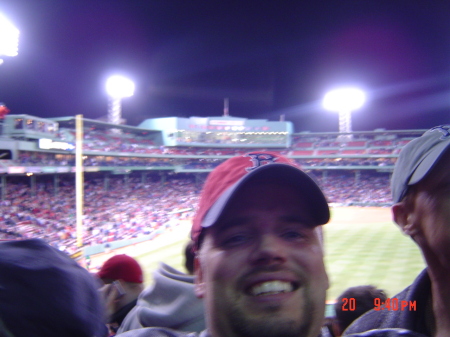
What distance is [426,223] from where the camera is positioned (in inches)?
42.4

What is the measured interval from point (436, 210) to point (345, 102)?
34760 millimetres

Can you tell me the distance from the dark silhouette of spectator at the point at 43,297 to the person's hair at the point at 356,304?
212 centimetres

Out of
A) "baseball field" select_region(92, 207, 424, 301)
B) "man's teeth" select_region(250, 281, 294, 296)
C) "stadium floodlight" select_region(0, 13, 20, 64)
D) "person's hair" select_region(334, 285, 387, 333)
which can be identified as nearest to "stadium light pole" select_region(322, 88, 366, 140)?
"baseball field" select_region(92, 207, 424, 301)

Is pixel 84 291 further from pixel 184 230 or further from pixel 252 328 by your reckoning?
pixel 184 230

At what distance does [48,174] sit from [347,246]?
1765 centimetres

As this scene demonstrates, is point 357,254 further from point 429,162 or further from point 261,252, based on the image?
point 261,252

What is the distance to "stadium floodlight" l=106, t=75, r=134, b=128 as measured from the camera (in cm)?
2842

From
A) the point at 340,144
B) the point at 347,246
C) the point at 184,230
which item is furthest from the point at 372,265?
the point at 340,144

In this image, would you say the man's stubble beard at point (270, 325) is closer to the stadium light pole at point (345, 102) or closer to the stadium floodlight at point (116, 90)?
the stadium floodlight at point (116, 90)

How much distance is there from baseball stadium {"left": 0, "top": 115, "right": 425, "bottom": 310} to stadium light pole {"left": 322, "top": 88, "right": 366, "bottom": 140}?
1573 millimetres

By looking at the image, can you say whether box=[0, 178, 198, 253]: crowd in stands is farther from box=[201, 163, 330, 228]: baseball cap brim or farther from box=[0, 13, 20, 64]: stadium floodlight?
box=[201, 163, 330, 228]: baseball cap brim

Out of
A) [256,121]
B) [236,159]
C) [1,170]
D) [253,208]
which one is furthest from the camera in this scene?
[256,121]

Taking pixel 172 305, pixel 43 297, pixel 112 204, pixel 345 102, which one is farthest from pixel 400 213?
pixel 345 102

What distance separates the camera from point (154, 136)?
3372 centimetres
